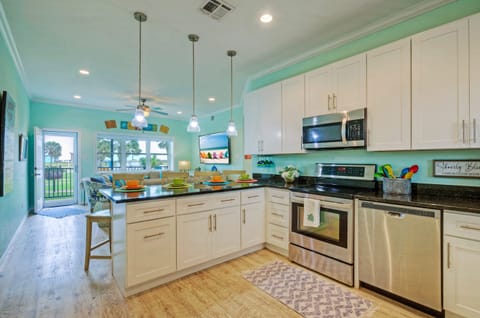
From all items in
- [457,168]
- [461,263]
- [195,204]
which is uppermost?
[457,168]

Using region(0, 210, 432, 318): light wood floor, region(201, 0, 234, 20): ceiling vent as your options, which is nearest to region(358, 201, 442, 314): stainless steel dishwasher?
region(0, 210, 432, 318): light wood floor

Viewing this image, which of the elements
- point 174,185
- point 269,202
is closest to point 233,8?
point 174,185

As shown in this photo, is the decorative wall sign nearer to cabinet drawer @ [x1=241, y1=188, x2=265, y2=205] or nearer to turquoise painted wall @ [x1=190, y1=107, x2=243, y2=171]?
cabinet drawer @ [x1=241, y1=188, x2=265, y2=205]

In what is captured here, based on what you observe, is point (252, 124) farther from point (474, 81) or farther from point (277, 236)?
point (474, 81)

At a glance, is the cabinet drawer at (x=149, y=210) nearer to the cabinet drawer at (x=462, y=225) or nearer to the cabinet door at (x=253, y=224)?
the cabinet door at (x=253, y=224)

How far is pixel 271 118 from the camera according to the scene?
358 centimetres

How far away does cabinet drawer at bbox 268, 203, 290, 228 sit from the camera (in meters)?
2.98

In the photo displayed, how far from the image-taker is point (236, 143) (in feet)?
22.6

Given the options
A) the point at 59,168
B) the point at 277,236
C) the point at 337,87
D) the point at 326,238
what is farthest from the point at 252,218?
the point at 59,168

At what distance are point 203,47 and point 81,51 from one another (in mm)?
1774

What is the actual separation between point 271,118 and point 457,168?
2.24m

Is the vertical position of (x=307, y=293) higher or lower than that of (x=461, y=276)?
lower

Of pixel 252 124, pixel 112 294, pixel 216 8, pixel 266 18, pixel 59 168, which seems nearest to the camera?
pixel 112 294

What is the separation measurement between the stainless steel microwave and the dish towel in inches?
30.1
